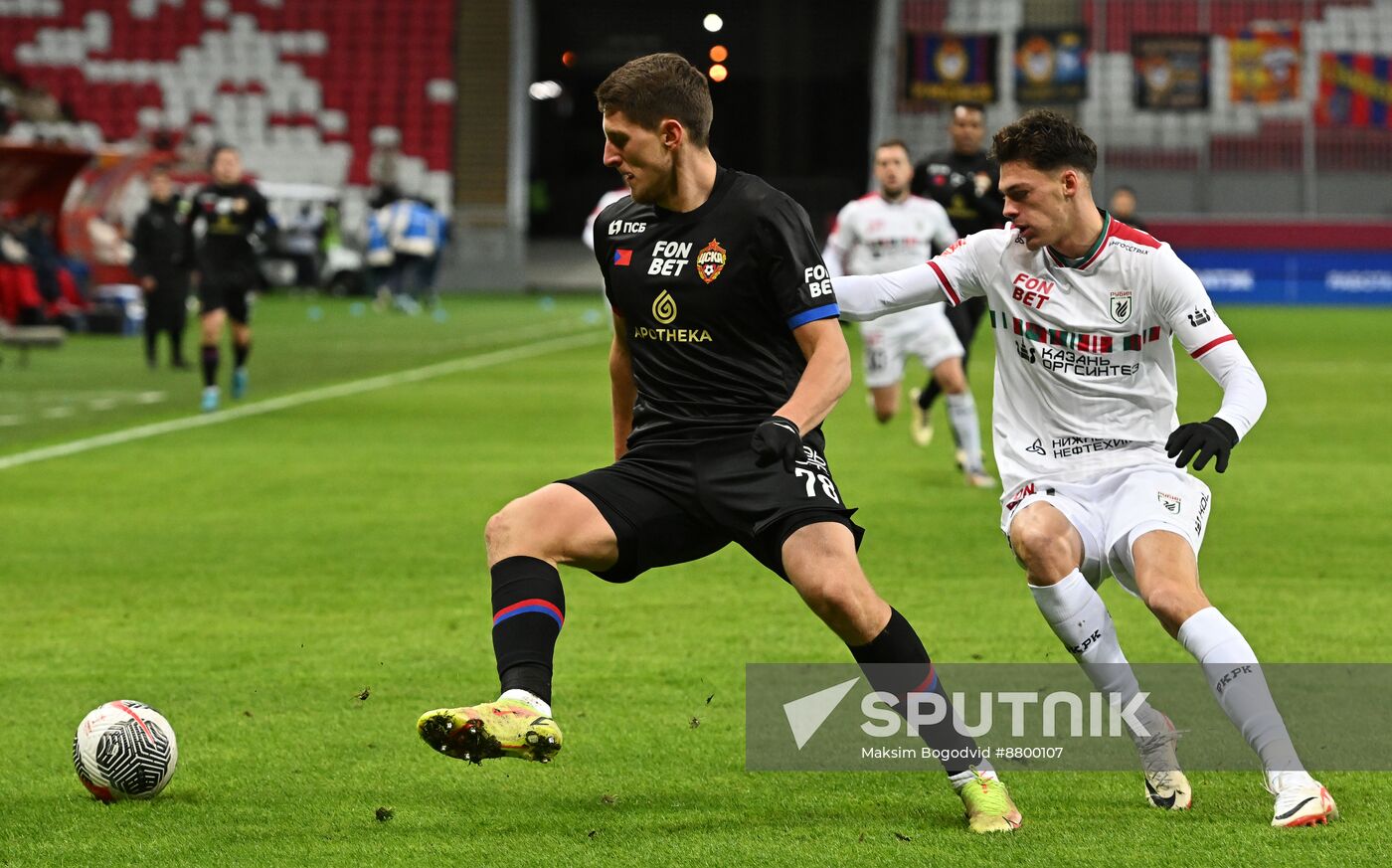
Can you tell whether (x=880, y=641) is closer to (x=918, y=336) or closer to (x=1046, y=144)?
(x=1046, y=144)

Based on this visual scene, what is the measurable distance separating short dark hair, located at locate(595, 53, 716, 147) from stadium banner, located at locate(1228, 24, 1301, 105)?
33.9 metres

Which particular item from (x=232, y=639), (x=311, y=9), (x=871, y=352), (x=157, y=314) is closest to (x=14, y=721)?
(x=232, y=639)

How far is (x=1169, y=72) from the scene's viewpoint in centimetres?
3728

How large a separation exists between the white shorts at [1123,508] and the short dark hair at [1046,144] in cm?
81

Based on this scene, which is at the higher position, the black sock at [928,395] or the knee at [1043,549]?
the knee at [1043,549]

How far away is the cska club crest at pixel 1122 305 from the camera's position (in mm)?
5012

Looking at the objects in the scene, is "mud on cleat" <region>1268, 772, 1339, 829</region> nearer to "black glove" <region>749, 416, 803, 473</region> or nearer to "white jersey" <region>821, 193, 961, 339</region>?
"black glove" <region>749, 416, 803, 473</region>

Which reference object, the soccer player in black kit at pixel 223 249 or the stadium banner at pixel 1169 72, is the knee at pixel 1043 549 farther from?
the stadium banner at pixel 1169 72

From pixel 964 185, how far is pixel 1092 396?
29.4 ft

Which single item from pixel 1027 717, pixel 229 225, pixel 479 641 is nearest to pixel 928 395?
pixel 229 225

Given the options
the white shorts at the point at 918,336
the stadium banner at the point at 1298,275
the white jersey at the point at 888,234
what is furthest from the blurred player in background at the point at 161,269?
the stadium banner at the point at 1298,275

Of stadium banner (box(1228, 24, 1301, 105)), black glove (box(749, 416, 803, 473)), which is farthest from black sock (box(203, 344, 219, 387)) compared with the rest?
stadium banner (box(1228, 24, 1301, 105))

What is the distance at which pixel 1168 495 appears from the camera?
196 inches

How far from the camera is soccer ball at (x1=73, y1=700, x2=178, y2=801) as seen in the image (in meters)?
4.96
